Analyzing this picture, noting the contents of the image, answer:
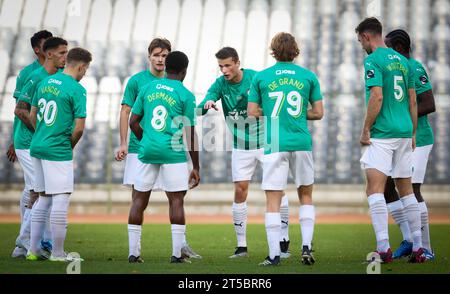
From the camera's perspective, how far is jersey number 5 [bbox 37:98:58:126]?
7.62 m

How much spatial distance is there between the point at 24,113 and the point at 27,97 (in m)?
0.15

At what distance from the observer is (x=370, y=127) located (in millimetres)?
7414

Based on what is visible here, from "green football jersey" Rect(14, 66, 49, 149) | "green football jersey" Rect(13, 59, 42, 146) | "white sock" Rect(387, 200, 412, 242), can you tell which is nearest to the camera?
"white sock" Rect(387, 200, 412, 242)

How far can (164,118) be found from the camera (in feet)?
24.6

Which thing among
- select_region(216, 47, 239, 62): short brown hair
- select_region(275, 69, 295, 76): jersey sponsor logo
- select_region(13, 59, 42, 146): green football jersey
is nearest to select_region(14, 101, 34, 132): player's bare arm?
select_region(13, 59, 42, 146): green football jersey

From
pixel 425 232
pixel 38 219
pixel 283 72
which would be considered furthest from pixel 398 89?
pixel 38 219

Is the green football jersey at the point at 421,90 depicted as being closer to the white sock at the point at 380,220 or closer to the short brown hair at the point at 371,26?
the short brown hair at the point at 371,26

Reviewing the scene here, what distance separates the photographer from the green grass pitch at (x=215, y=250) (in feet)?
22.8

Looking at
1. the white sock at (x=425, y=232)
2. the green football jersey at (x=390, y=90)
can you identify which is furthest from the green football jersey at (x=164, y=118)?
the white sock at (x=425, y=232)

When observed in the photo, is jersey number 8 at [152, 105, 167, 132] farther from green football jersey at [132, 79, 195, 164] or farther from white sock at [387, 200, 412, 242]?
white sock at [387, 200, 412, 242]

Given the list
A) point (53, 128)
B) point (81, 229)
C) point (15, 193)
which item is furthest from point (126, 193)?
point (53, 128)

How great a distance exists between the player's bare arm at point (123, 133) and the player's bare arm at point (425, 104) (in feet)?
8.90

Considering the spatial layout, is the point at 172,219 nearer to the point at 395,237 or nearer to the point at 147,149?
the point at 147,149

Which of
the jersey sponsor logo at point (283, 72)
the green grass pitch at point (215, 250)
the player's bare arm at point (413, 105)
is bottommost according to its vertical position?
the green grass pitch at point (215, 250)
